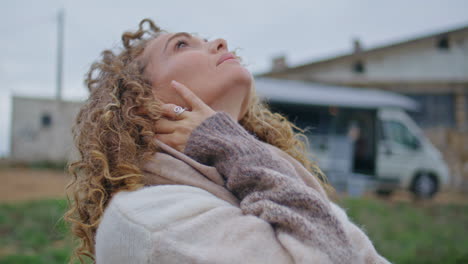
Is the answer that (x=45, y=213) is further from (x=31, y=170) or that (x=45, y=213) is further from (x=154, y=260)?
(x=31, y=170)

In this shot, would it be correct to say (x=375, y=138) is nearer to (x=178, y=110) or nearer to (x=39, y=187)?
(x=39, y=187)

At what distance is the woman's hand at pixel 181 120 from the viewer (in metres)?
1.34

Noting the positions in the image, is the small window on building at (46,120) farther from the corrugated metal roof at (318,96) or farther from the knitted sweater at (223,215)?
the knitted sweater at (223,215)

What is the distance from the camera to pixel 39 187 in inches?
380

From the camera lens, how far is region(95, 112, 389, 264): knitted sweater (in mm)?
1013

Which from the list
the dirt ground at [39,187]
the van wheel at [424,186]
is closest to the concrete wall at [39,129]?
the dirt ground at [39,187]

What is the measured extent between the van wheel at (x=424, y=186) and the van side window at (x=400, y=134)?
0.82 meters

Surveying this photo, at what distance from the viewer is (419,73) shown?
63.2ft

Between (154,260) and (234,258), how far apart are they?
214 mm

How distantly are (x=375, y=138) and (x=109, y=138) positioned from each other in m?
10.2

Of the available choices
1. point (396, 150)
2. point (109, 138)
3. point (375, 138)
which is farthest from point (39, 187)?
point (109, 138)

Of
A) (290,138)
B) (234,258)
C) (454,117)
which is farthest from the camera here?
(454,117)

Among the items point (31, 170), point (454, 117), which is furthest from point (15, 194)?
point (454, 117)

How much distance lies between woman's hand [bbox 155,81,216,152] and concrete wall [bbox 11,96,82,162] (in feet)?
48.3
